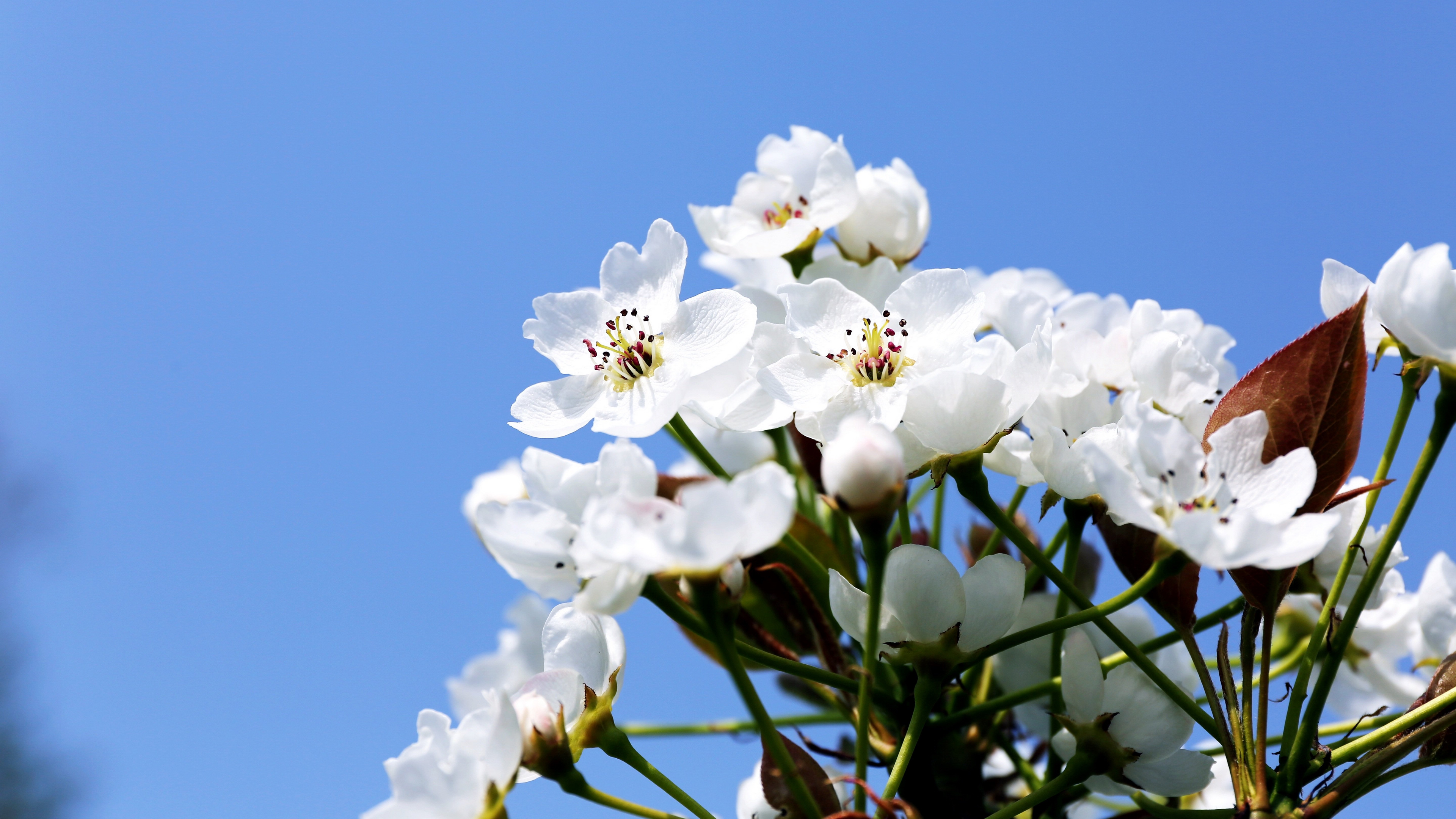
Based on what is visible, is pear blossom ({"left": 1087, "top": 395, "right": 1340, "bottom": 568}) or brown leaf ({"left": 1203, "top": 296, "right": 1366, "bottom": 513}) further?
brown leaf ({"left": 1203, "top": 296, "right": 1366, "bottom": 513})

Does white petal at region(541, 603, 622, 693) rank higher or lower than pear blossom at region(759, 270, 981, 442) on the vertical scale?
lower

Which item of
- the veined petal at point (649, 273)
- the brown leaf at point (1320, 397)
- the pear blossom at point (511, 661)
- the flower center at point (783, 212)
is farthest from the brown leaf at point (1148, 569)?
the pear blossom at point (511, 661)

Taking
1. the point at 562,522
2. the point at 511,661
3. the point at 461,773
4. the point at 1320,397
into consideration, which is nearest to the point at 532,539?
the point at 562,522

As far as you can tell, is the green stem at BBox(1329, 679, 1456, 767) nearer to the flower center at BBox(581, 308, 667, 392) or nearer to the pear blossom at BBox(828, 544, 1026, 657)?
the pear blossom at BBox(828, 544, 1026, 657)

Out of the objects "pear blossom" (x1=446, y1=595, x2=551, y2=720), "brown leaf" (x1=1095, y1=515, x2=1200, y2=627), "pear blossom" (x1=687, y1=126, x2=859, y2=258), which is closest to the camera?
"brown leaf" (x1=1095, y1=515, x2=1200, y2=627)

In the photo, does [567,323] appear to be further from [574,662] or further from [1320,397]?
[1320,397]

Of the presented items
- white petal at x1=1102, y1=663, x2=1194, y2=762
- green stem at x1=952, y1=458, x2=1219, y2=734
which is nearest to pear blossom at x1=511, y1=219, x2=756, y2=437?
green stem at x1=952, y1=458, x2=1219, y2=734

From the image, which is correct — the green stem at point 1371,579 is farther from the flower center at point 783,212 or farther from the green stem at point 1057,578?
the flower center at point 783,212
